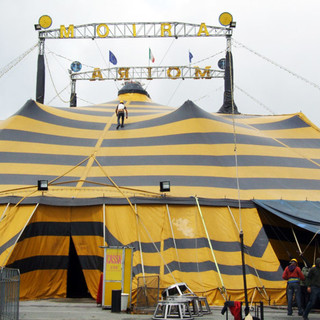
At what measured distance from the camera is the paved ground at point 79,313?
329 inches

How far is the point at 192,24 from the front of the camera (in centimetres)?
2277

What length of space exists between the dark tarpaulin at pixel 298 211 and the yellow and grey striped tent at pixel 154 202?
4 cm

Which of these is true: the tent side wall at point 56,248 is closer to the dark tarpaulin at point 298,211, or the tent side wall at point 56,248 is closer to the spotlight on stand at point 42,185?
the spotlight on stand at point 42,185

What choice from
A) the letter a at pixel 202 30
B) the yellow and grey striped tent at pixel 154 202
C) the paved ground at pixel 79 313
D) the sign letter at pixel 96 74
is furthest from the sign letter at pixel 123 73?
the paved ground at pixel 79 313

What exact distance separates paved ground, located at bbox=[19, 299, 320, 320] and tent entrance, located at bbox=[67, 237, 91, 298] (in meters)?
0.85

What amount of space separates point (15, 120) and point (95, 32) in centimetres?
990

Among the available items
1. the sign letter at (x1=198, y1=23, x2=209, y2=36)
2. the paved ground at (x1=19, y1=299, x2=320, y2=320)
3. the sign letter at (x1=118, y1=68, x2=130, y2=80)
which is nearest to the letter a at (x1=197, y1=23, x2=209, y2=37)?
the sign letter at (x1=198, y1=23, x2=209, y2=36)

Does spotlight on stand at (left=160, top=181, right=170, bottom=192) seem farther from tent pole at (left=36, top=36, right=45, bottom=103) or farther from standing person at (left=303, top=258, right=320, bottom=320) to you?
tent pole at (left=36, top=36, right=45, bottom=103)

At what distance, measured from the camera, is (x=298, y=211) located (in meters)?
11.2

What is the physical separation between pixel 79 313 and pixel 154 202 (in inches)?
117

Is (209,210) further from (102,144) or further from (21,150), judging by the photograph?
(21,150)

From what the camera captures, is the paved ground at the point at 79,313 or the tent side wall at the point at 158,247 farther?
the tent side wall at the point at 158,247

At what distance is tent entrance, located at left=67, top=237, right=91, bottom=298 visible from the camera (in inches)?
445

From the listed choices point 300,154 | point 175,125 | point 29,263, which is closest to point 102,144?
point 175,125
